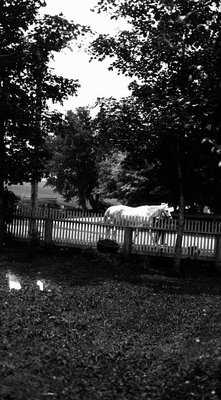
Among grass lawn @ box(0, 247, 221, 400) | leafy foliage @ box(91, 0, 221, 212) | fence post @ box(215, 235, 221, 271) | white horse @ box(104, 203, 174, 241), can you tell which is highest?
leafy foliage @ box(91, 0, 221, 212)

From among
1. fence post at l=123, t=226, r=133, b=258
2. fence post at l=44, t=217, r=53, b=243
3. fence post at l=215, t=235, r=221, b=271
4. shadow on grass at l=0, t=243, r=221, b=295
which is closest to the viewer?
shadow on grass at l=0, t=243, r=221, b=295

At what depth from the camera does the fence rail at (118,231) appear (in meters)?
14.5

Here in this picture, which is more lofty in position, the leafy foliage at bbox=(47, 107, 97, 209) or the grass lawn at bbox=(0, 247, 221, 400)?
the leafy foliage at bbox=(47, 107, 97, 209)

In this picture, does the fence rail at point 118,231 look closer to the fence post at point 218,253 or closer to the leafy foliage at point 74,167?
the fence post at point 218,253

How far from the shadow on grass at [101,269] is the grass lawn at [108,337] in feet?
0.23

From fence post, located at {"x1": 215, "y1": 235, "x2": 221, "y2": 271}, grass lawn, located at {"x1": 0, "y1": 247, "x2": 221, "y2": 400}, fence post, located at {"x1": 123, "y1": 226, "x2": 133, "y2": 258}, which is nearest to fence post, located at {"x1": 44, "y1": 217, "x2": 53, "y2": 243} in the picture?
fence post, located at {"x1": 123, "y1": 226, "x2": 133, "y2": 258}

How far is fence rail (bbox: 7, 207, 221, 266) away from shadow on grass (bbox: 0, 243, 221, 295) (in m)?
0.35

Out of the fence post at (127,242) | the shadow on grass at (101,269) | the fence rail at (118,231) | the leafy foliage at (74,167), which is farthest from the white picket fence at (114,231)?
the leafy foliage at (74,167)

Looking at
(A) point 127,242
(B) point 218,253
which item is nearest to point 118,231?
(A) point 127,242

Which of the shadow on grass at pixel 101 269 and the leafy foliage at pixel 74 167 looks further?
the leafy foliage at pixel 74 167

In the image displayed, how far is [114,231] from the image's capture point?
51.2ft

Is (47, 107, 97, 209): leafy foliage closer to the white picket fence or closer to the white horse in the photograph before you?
the white horse

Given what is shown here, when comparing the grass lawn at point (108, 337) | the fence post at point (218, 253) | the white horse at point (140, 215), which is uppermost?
the white horse at point (140, 215)

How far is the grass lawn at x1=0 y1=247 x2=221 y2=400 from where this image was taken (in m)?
5.16
